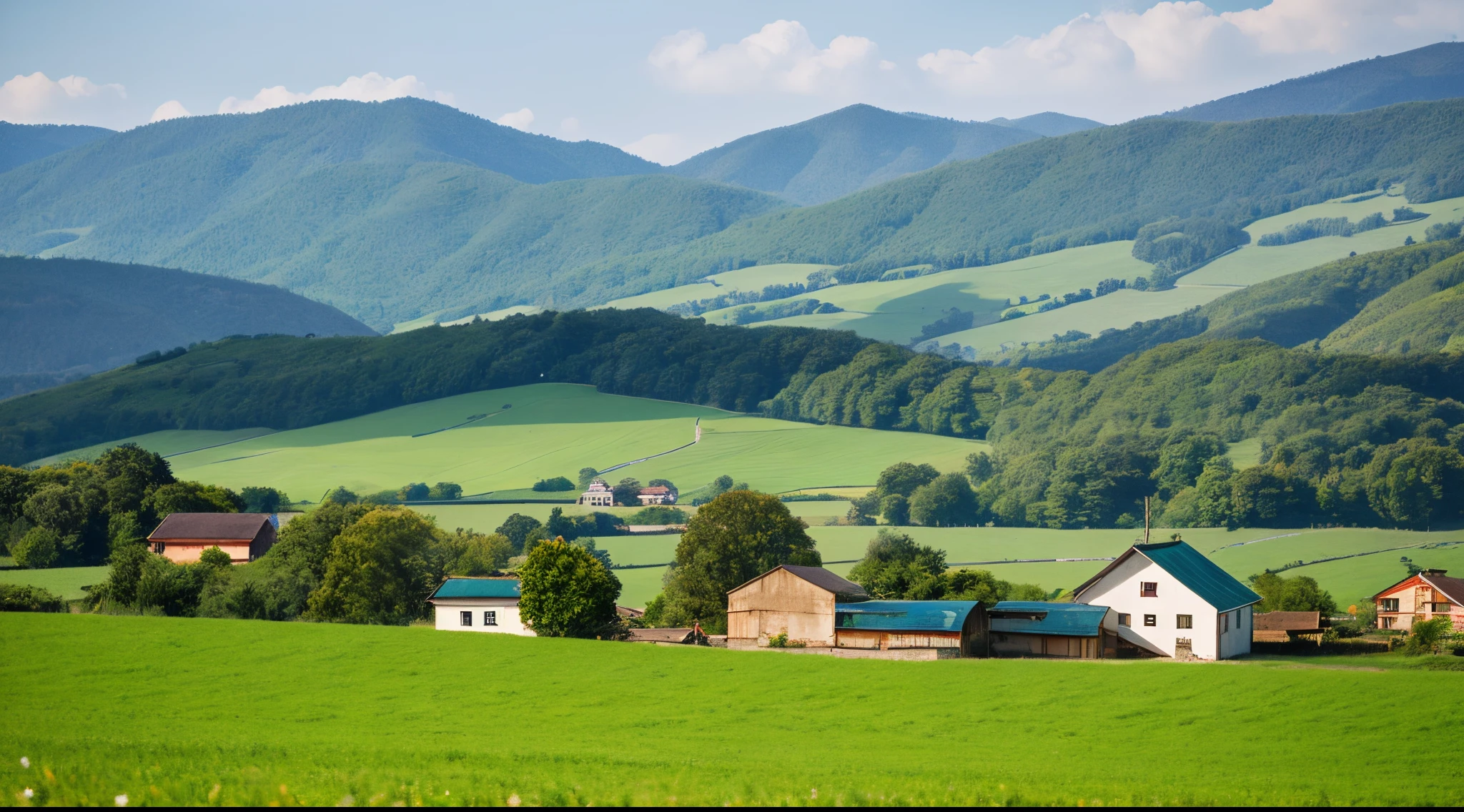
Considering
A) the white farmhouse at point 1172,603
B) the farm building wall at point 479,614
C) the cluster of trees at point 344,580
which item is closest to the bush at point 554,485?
the cluster of trees at point 344,580

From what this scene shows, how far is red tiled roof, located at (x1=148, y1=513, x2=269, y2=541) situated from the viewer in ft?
232

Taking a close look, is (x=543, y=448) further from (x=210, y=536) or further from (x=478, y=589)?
(x=478, y=589)

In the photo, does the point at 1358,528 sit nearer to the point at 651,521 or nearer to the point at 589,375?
the point at 651,521

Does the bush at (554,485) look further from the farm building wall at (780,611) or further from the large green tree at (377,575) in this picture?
the farm building wall at (780,611)

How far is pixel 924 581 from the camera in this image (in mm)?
56625

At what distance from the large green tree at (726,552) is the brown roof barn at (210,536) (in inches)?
942

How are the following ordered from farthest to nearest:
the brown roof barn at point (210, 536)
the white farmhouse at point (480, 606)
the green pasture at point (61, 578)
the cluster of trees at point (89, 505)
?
the cluster of trees at point (89, 505) < the brown roof barn at point (210, 536) < the green pasture at point (61, 578) < the white farmhouse at point (480, 606)

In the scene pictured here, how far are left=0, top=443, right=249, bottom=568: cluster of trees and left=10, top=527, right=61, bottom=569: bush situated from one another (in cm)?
4

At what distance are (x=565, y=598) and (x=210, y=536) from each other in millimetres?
31816

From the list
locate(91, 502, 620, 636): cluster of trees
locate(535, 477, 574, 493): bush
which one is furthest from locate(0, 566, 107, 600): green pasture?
locate(535, 477, 574, 493): bush

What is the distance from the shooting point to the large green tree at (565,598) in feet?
157

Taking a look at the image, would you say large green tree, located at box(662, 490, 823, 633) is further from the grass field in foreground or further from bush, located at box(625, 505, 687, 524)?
bush, located at box(625, 505, 687, 524)

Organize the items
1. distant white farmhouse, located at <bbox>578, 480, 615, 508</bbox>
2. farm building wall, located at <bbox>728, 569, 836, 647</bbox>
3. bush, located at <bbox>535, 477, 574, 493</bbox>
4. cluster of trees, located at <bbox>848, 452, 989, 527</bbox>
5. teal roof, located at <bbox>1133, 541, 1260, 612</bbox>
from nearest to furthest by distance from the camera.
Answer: teal roof, located at <bbox>1133, 541, 1260, 612</bbox> → farm building wall, located at <bbox>728, 569, 836, 647</bbox> → cluster of trees, located at <bbox>848, 452, 989, 527</bbox> → distant white farmhouse, located at <bbox>578, 480, 615, 508</bbox> → bush, located at <bbox>535, 477, 574, 493</bbox>

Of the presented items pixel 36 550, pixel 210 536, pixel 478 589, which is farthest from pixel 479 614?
pixel 36 550
